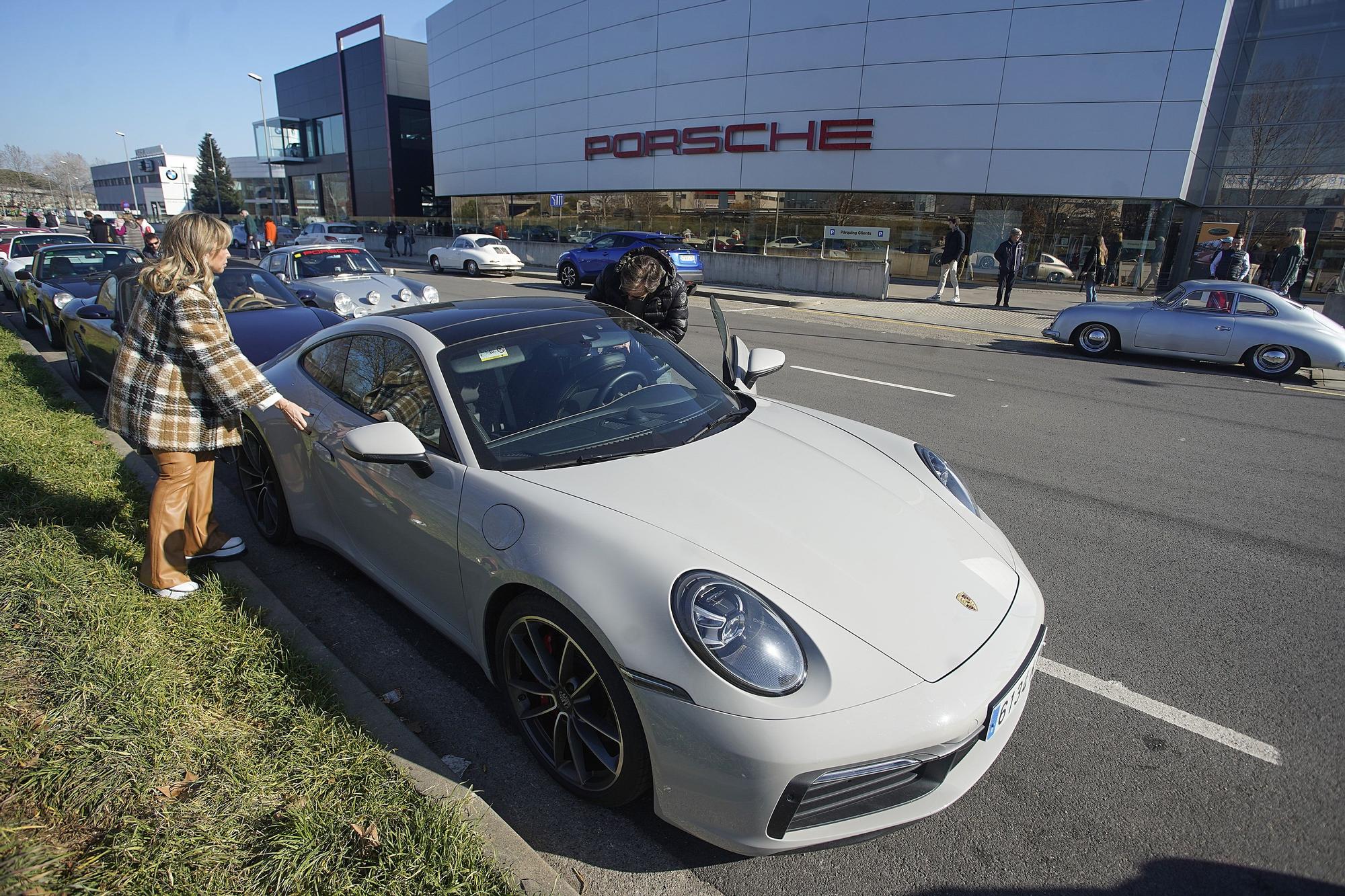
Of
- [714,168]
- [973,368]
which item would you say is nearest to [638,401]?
[973,368]

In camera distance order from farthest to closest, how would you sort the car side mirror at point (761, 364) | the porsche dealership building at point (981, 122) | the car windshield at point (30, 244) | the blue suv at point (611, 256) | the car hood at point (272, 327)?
the porsche dealership building at point (981, 122) < the blue suv at point (611, 256) < the car windshield at point (30, 244) < the car hood at point (272, 327) < the car side mirror at point (761, 364)

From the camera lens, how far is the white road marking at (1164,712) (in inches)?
102

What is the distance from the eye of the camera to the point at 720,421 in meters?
3.16

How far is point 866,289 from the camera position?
19438 millimetres

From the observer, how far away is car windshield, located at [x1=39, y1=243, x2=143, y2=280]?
32.9ft

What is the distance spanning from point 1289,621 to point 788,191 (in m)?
23.7

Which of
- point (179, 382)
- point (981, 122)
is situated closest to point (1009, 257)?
point (981, 122)

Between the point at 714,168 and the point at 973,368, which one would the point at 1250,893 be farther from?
the point at 714,168

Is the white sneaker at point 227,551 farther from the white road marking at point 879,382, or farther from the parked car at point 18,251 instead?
the parked car at point 18,251

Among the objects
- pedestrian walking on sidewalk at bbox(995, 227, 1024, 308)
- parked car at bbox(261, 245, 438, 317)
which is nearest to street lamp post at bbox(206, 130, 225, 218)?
parked car at bbox(261, 245, 438, 317)

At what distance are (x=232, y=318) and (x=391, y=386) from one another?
4800 millimetres

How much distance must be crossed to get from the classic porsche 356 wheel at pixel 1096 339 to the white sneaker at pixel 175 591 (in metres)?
12.1

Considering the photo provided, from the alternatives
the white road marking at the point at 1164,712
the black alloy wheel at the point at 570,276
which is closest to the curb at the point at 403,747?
the white road marking at the point at 1164,712

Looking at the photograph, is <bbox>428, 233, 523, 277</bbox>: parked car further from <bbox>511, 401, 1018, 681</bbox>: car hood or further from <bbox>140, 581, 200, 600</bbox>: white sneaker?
<bbox>511, 401, 1018, 681</bbox>: car hood
